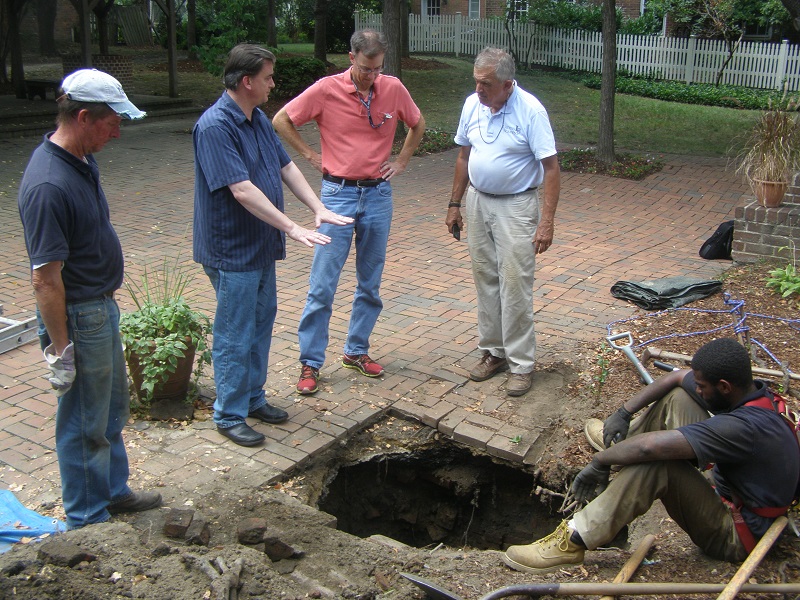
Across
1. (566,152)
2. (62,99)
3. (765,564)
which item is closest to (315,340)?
(62,99)

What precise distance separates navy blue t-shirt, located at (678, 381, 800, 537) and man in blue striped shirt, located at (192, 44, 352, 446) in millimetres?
1997

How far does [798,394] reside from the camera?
4594 mm

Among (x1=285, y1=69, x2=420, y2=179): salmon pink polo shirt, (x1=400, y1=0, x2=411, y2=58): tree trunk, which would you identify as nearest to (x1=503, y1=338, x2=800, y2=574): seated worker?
(x1=285, y1=69, x2=420, y2=179): salmon pink polo shirt

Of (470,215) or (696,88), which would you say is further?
(696,88)

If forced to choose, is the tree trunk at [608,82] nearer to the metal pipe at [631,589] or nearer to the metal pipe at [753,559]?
the metal pipe at [753,559]

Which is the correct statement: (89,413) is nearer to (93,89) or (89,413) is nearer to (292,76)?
(93,89)

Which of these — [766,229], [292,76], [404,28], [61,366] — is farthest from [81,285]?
[404,28]

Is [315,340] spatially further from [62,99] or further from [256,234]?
[62,99]

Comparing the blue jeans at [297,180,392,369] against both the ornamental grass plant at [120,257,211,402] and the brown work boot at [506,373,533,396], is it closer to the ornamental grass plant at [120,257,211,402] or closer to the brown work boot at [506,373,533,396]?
the ornamental grass plant at [120,257,211,402]

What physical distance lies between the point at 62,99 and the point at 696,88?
19208 mm

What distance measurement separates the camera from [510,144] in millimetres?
4566

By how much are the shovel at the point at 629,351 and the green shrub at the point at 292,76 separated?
1414 cm

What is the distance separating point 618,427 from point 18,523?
2748mm

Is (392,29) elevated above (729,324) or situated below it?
above
